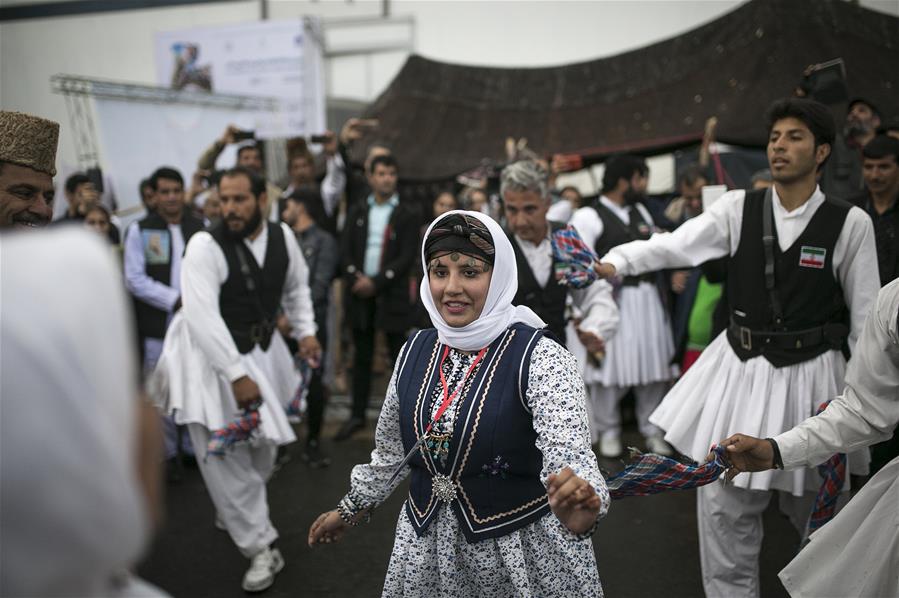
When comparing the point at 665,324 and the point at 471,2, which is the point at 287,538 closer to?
the point at 665,324

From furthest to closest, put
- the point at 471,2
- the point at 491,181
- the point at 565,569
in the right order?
the point at 471,2 → the point at 491,181 → the point at 565,569

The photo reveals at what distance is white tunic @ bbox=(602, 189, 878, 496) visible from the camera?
3096 millimetres

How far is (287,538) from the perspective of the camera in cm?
449

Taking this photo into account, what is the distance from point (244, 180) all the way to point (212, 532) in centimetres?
220

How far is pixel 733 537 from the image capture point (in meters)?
3.17

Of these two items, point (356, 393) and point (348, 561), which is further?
point (356, 393)

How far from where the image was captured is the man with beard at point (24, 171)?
2.63 metres

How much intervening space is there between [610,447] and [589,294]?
2.16 metres

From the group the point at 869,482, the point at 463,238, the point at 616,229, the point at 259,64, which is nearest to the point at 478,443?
the point at 463,238

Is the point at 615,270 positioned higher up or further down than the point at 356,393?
higher up

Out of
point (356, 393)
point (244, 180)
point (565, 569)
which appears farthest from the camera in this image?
point (356, 393)

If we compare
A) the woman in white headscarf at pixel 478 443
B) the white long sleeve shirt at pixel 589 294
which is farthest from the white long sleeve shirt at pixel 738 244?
the woman in white headscarf at pixel 478 443

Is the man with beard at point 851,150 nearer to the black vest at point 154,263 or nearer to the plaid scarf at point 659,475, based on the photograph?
the plaid scarf at point 659,475

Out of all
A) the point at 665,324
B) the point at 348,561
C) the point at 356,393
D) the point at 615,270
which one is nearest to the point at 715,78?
the point at 665,324
